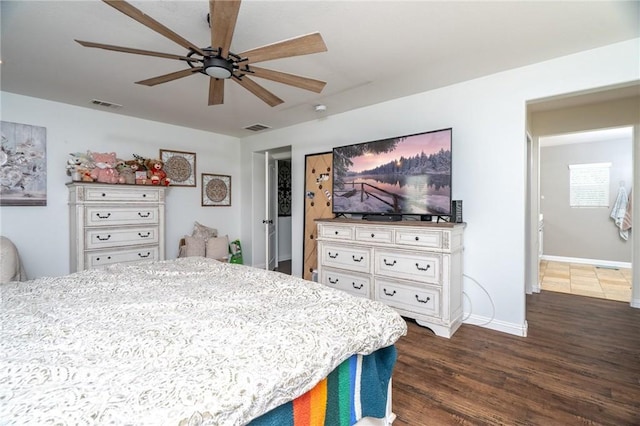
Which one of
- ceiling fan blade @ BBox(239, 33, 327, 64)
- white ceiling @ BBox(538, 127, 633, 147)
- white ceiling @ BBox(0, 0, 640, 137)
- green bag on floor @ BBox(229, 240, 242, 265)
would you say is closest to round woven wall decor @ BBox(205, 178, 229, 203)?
green bag on floor @ BBox(229, 240, 242, 265)

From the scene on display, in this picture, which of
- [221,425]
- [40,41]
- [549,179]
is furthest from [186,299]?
[549,179]

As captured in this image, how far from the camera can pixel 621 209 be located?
5.30 metres

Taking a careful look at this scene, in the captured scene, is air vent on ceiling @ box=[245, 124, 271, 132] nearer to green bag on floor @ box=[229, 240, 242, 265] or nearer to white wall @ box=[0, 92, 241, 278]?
white wall @ box=[0, 92, 241, 278]

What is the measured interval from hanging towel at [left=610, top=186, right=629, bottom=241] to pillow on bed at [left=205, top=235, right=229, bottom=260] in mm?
6919

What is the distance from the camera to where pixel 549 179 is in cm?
606

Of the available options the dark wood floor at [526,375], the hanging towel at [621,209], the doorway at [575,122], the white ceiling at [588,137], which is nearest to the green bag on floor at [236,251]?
the dark wood floor at [526,375]

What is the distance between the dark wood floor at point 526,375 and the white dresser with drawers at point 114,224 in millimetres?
3332

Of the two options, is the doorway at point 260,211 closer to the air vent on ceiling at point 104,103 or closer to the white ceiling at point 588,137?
the air vent on ceiling at point 104,103

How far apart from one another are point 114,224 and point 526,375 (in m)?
4.37

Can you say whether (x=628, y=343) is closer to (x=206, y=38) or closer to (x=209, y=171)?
(x=206, y=38)

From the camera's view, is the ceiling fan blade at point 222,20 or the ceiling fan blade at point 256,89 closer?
the ceiling fan blade at point 222,20

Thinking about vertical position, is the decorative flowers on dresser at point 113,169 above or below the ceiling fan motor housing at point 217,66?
below

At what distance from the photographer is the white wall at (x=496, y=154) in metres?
2.49

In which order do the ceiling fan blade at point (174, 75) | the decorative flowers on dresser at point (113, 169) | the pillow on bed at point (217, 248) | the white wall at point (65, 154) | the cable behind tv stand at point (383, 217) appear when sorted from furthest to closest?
the pillow on bed at point (217, 248), the decorative flowers on dresser at point (113, 169), the white wall at point (65, 154), the cable behind tv stand at point (383, 217), the ceiling fan blade at point (174, 75)
